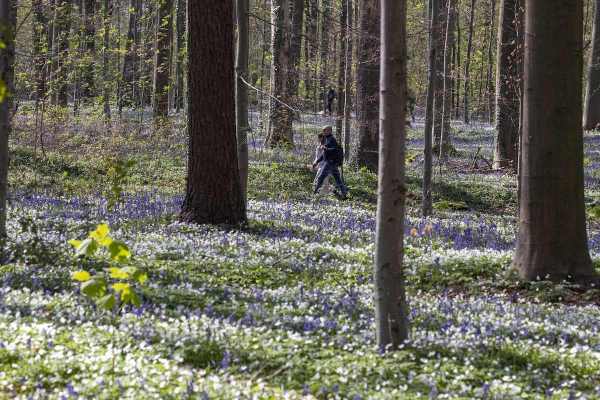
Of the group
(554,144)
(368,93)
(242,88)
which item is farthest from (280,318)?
(368,93)

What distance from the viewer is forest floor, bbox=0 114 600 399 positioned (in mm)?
5035

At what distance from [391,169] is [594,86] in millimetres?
34391

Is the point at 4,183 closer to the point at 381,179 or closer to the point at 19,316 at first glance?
the point at 19,316

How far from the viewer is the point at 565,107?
8.80 metres

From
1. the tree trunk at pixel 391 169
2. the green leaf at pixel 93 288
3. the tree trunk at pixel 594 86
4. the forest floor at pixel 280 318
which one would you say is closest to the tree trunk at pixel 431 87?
the forest floor at pixel 280 318

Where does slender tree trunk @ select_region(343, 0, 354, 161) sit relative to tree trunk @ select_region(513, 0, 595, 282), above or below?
above

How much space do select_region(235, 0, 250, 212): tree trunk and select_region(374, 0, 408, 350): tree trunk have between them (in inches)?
300

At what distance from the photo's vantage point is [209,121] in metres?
12.8

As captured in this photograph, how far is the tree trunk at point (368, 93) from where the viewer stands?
2358 centimetres

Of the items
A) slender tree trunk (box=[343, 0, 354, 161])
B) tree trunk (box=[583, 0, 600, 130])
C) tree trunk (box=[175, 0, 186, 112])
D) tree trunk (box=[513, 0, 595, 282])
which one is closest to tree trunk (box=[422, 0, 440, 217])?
slender tree trunk (box=[343, 0, 354, 161])

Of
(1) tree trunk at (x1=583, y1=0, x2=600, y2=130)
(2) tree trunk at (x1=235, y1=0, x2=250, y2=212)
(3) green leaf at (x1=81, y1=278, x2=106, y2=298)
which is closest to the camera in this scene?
(3) green leaf at (x1=81, y1=278, x2=106, y2=298)

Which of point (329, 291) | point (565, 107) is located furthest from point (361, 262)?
point (565, 107)

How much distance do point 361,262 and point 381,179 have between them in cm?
478

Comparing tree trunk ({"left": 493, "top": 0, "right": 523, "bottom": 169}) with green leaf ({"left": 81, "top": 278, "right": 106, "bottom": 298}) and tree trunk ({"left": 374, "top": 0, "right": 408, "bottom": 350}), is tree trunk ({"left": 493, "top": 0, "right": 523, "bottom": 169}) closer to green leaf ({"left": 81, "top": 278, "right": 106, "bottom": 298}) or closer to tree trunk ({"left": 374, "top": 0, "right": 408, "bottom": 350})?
tree trunk ({"left": 374, "top": 0, "right": 408, "bottom": 350})
